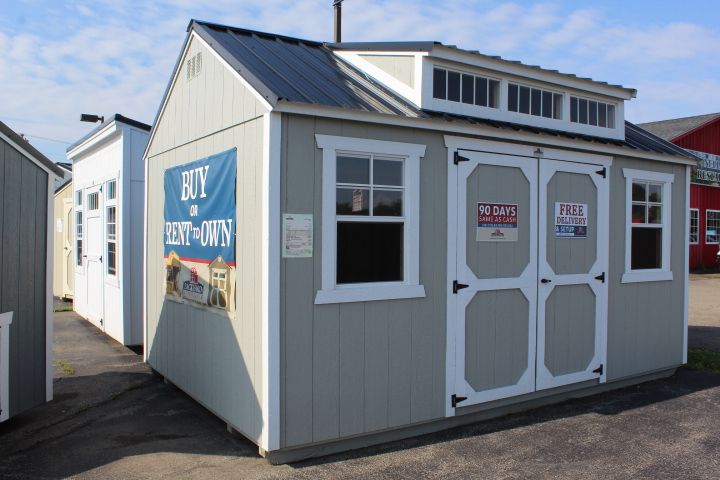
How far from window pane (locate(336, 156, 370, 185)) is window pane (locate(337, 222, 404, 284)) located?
361 millimetres

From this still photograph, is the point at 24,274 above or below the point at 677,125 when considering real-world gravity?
below

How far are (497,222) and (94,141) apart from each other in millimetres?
7690

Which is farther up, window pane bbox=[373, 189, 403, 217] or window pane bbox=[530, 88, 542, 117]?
window pane bbox=[530, 88, 542, 117]

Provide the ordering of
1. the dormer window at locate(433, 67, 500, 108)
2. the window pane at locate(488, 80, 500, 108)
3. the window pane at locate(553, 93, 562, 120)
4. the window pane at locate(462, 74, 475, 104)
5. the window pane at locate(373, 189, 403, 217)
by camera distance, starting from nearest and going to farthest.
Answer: the window pane at locate(373, 189, 403, 217) < the dormer window at locate(433, 67, 500, 108) < the window pane at locate(462, 74, 475, 104) < the window pane at locate(488, 80, 500, 108) < the window pane at locate(553, 93, 562, 120)

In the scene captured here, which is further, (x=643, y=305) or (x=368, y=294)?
(x=643, y=305)

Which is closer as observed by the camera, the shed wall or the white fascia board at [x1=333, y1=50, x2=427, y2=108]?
the shed wall

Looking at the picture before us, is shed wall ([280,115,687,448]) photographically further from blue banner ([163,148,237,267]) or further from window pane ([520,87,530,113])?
window pane ([520,87,530,113])

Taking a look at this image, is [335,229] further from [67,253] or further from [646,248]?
[67,253]

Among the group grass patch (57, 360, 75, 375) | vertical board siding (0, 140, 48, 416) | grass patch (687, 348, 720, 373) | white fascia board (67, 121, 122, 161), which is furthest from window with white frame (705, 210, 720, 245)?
vertical board siding (0, 140, 48, 416)

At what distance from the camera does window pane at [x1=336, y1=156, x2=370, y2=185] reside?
16.9 feet

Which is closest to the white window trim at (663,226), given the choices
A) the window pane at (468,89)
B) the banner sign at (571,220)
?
the banner sign at (571,220)

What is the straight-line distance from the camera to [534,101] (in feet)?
22.5

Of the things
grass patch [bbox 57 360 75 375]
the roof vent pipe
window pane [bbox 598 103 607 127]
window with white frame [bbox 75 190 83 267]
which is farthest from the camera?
window with white frame [bbox 75 190 83 267]

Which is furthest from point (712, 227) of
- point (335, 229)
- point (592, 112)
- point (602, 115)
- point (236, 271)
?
point (236, 271)
